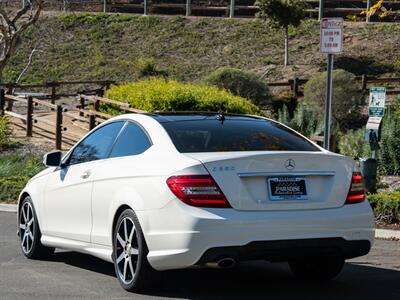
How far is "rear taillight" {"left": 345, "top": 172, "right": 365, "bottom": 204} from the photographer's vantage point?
8.30 m

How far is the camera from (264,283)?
29.3 ft

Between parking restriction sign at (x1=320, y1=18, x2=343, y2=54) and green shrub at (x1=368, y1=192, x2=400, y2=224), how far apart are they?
202cm

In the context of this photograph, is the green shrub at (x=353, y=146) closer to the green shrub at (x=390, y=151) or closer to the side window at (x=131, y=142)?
the green shrub at (x=390, y=151)

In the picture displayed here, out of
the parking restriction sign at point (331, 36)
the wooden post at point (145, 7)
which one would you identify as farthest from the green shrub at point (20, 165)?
the wooden post at point (145, 7)

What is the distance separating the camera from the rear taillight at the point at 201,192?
25.7ft

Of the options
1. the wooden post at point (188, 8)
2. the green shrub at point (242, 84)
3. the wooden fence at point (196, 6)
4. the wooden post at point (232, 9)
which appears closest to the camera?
the green shrub at point (242, 84)

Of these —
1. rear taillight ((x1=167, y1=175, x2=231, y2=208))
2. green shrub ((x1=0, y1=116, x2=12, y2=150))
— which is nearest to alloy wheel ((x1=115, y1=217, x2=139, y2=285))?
rear taillight ((x1=167, y1=175, x2=231, y2=208))

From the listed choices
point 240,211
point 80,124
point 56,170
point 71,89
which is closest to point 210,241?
point 240,211

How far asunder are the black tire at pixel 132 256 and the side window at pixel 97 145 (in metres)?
1.00

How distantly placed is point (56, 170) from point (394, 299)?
3.68 meters

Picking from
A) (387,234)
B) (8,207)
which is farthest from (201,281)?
(8,207)

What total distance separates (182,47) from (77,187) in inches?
1524

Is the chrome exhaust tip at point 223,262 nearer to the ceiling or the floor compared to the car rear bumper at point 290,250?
nearer to the floor

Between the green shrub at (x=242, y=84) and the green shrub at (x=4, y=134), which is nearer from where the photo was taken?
the green shrub at (x=4, y=134)
